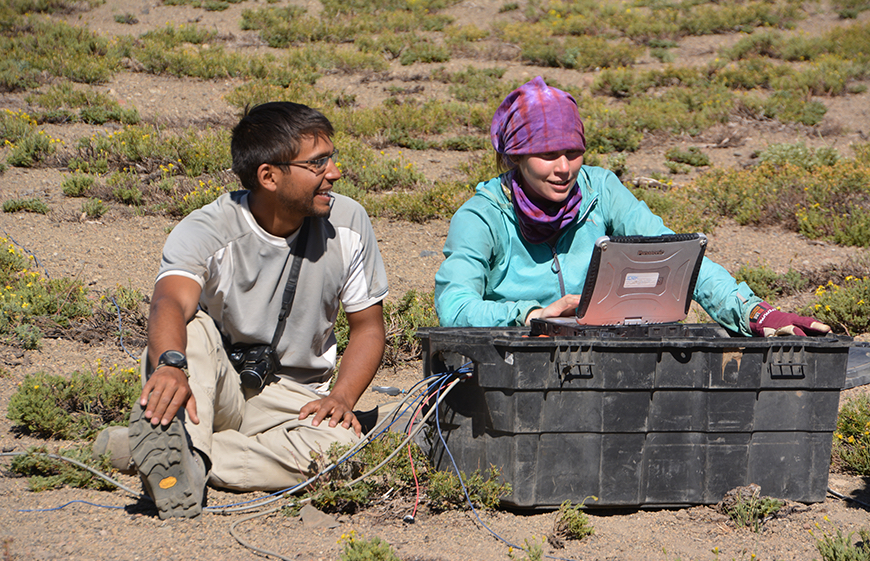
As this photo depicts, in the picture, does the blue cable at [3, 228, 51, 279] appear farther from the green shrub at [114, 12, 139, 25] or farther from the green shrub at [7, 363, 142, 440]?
the green shrub at [114, 12, 139, 25]

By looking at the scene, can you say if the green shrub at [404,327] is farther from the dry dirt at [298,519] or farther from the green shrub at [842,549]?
the green shrub at [842,549]

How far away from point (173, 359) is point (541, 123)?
173 cm

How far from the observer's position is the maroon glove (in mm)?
2982

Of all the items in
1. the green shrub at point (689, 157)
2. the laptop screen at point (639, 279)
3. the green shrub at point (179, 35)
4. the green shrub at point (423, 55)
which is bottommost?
the green shrub at point (689, 157)

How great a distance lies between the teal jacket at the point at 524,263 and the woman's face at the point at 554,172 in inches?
7.1

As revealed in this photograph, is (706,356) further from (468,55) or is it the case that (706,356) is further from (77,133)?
(468,55)

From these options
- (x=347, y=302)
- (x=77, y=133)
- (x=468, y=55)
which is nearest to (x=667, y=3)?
(x=468, y=55)

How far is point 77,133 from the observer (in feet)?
30.5

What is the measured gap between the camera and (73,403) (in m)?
3.98

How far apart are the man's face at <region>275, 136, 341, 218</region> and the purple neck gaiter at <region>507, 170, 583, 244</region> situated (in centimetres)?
78

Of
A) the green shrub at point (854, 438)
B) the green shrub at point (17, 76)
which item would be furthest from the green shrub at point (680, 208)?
the green shrub at point (17, 76)

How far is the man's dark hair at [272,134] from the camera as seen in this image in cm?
326

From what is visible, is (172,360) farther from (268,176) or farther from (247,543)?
(268,176)

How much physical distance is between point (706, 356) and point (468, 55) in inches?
480
